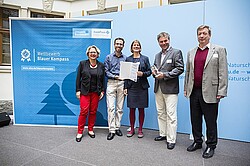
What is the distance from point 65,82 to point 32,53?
81 cm

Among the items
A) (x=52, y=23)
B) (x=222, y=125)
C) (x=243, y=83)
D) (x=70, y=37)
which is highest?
(x=52, y=23)

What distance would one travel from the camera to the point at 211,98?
2354 millimetres

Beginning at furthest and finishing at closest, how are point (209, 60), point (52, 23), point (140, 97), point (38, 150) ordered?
point (52, 23)
point (140, 97)
point (38, 150)
point (209, 60)

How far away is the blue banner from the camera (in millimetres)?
3449

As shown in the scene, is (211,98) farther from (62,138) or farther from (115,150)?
(62,138)

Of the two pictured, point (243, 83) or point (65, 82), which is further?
point (65, 82)

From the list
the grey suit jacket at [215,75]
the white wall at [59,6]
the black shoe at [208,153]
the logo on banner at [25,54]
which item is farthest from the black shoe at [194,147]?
the white wall at [59,6]

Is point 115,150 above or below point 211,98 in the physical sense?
below

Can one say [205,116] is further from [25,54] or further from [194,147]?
[25,54]

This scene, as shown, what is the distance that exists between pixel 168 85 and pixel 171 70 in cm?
22

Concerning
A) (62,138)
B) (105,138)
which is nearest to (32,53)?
(62,138)

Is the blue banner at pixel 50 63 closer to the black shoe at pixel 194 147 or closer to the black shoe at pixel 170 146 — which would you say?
the black shoe at pixel 170 146

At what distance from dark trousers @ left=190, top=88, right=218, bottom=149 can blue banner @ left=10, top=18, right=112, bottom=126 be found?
1.64 meters

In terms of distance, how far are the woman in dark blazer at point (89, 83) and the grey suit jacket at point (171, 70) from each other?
0.97 metres
